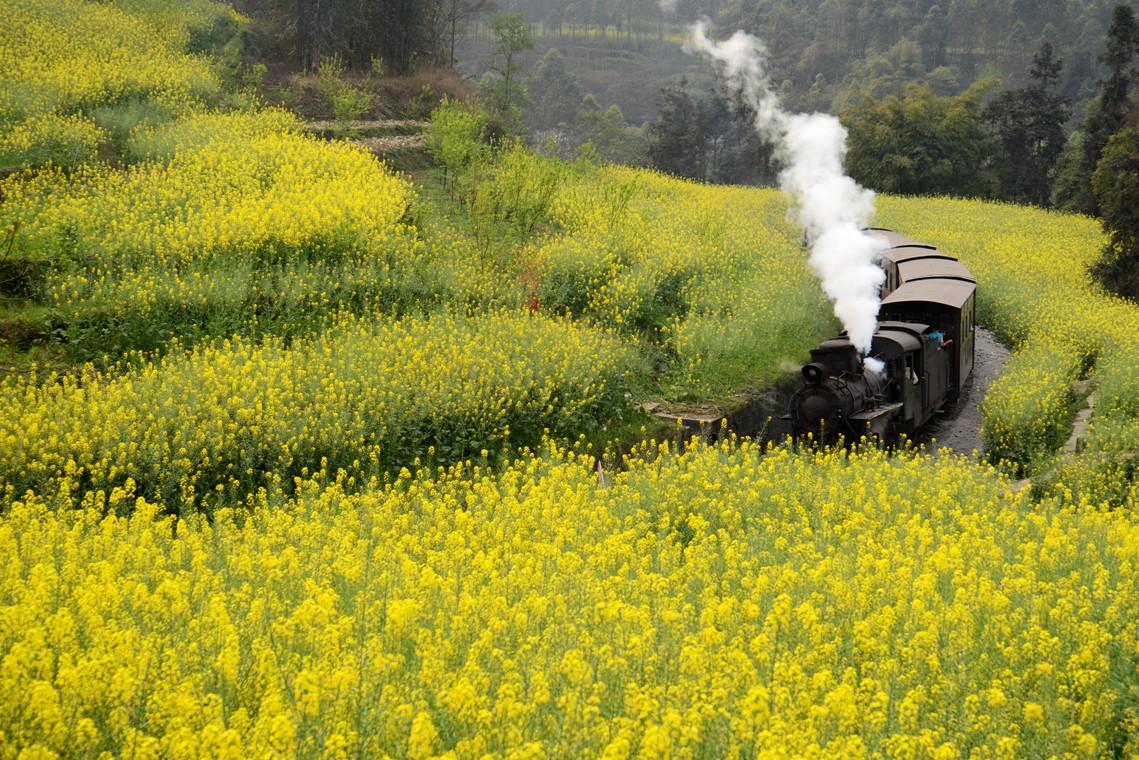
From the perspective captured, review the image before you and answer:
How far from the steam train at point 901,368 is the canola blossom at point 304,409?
3098 mm

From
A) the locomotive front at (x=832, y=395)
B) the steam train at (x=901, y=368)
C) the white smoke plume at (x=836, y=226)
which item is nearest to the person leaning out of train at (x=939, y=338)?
the steam train at (x=901, y=368)

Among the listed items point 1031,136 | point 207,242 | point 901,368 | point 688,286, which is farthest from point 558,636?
point 1031,136

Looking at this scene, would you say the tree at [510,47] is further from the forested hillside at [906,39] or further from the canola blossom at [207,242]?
the forested hillside at [906,39]

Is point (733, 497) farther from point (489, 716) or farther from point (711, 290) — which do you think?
point (711, 290)

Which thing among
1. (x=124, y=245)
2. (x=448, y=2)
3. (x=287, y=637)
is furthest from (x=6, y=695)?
(x=448, y=2)

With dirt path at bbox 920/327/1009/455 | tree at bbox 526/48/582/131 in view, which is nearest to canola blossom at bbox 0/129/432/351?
dirt path at bbox 920/327/1009/455

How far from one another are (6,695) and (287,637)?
1.49 m

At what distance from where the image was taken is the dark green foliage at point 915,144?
4647cm

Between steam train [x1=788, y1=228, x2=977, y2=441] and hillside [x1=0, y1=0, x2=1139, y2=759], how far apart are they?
2.85 feet

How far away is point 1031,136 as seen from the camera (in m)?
49.2

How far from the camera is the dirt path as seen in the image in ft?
55.0

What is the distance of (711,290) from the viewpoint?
63.4 ft

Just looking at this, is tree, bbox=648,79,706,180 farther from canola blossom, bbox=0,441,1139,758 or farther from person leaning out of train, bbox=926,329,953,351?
canola blossom, bbox=0,441,1139,758

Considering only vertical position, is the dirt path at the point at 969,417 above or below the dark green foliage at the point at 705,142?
below
